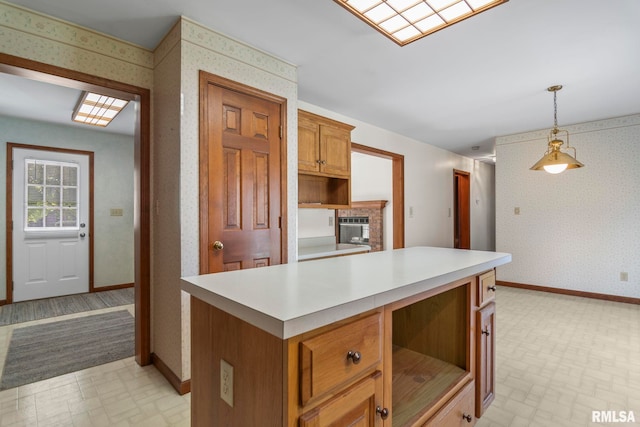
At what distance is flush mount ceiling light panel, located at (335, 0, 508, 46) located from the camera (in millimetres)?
1855

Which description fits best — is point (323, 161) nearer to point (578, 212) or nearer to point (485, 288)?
point (485, 288)

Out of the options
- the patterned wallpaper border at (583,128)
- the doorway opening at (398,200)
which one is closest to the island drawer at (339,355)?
the doorway opening at (398,200)

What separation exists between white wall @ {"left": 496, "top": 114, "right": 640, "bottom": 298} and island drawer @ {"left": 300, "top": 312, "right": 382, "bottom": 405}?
4.92 meters

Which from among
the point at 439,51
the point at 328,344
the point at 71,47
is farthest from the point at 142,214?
the point at 439,51

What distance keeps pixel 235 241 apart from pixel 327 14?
5.40ft

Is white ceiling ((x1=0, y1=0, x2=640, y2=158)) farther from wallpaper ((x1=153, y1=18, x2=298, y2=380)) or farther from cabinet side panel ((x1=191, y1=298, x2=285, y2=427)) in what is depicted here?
cabinet side panel ((x1=191, y1=298, x2=285, y2=427))

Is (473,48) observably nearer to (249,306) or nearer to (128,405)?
(249,306)

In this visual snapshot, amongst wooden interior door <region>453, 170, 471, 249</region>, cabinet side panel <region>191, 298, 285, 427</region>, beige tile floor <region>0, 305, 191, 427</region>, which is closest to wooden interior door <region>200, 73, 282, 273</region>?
beige tile floor <region>0, 305, 191, 427</region>

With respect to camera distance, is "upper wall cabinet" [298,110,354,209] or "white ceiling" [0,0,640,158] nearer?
"white ceiling" [0,0,640,158]

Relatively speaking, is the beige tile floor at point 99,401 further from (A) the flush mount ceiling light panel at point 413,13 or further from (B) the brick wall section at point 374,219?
(B) the brick wall section at point 374,219

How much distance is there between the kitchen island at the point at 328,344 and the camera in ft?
2.56

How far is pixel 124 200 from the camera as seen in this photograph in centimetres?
480

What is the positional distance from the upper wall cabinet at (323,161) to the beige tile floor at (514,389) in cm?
200

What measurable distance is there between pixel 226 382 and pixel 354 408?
0.40 m
